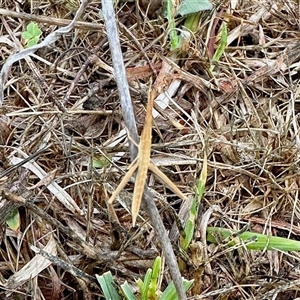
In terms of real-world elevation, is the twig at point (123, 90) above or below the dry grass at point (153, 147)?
above

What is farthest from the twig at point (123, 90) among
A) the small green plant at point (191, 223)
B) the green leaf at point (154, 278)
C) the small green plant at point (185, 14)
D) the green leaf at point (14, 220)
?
the small green plant at point (185, 14)

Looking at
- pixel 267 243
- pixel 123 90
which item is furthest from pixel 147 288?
pixel 123 90

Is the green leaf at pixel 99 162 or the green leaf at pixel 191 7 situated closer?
the green leaf at pixel 99 162

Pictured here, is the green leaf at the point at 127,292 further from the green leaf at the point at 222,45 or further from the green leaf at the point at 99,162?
the green leaf at the point at 222,45

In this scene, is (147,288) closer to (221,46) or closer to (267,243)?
(267,243)

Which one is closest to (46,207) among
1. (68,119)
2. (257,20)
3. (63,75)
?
(68,119)

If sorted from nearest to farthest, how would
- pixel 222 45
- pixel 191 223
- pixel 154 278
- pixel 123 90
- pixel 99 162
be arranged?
1. pixel 123 90
2. pixel 154 278
3. pixel 191 223
4. pixel 99 162
5. pixel 222 45

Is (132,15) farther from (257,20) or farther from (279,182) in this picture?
(279,182)
